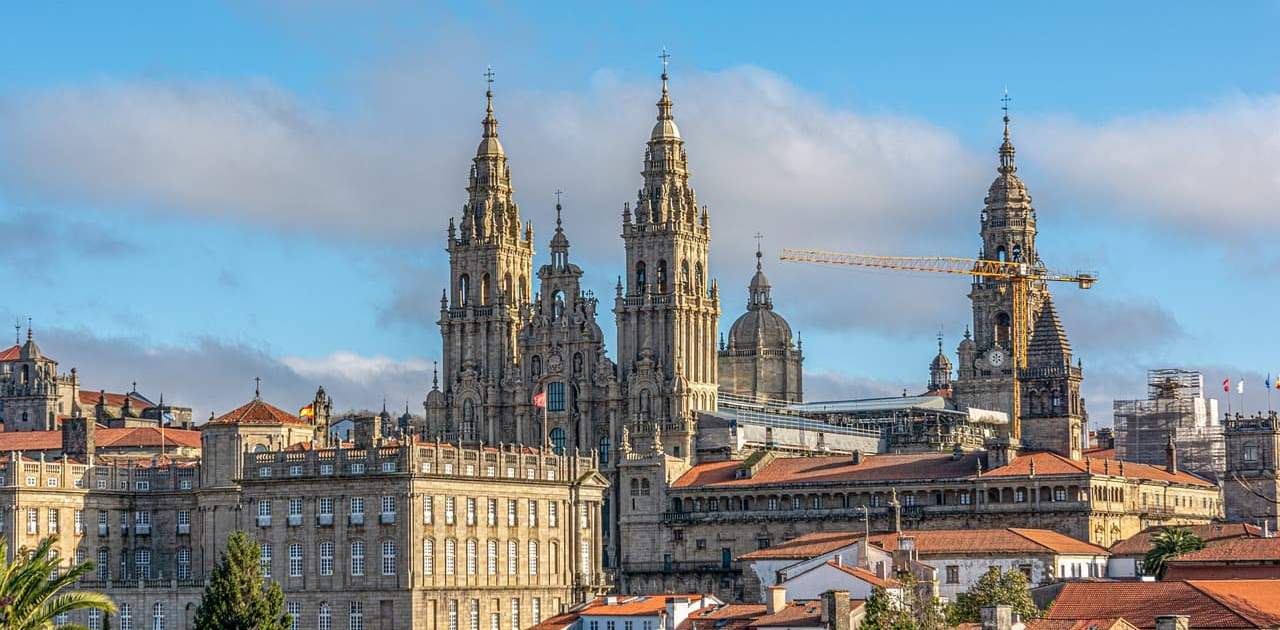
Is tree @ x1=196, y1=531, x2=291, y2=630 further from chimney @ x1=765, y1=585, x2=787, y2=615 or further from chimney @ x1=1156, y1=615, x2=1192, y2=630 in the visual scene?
chimney @ x1=1156, y1=615, x2=1192, y2=630

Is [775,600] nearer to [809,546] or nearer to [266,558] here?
[809,546]

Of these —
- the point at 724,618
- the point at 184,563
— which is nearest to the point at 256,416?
the point at 184,563

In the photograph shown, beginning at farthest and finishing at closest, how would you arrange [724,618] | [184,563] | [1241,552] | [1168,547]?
[184,563] → [1168,547] → [1241,552] → [724,618]

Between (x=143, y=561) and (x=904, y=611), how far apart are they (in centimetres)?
7315

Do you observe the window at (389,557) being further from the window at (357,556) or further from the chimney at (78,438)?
the chimney at (78,438)

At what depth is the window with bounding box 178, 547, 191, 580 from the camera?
166 metres

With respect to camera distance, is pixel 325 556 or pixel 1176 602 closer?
pixel 1176 602

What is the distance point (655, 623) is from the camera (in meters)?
133

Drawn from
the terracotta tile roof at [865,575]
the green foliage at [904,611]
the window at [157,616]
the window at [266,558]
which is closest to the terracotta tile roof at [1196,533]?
the terracotta tile roof at [865,575]

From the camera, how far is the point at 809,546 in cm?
15562

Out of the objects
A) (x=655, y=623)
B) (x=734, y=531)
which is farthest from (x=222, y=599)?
(x=734, y=531)

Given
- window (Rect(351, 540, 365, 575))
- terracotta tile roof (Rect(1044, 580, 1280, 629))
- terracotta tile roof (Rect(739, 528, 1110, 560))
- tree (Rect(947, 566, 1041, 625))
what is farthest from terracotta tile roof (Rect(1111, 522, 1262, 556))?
window (Rect(351, 540, 365, 575))

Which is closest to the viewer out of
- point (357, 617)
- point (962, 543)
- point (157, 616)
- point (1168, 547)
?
point (1168, 547)

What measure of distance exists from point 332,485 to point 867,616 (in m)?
56.7
